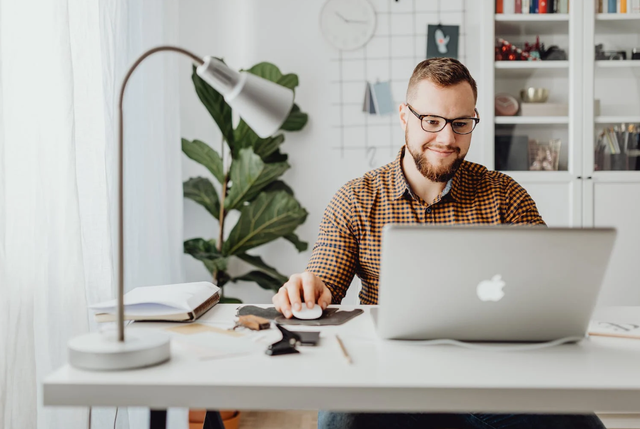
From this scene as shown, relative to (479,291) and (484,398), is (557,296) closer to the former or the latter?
(479,291)

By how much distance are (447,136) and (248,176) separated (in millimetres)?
1272

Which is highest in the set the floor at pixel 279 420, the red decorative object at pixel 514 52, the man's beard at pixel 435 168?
the red decorative object at pixel 514 52

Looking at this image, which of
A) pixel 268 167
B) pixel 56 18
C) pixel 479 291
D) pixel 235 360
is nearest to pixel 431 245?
pixel 479 291

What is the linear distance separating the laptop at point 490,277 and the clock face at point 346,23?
7.68ft

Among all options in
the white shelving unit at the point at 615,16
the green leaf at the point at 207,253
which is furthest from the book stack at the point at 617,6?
the green leaf at the point at 207,253

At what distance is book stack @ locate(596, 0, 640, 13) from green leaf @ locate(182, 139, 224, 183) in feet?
6.35

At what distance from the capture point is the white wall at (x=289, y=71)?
3.09m

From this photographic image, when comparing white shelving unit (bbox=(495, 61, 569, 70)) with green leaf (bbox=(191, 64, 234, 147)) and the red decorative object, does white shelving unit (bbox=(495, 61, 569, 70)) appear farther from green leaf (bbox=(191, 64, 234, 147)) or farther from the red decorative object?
green leaf (bbox=(191, 64, 234, 147))

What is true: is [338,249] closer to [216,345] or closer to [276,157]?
[216,345]

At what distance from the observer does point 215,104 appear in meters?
2.77

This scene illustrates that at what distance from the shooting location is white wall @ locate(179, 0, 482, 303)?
309 centimetres

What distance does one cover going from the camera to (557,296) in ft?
3.05

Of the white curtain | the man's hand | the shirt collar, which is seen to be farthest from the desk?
the shirt collar

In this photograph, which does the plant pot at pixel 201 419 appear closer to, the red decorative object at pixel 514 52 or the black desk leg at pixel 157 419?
the black desk leg at pixel 157 419
